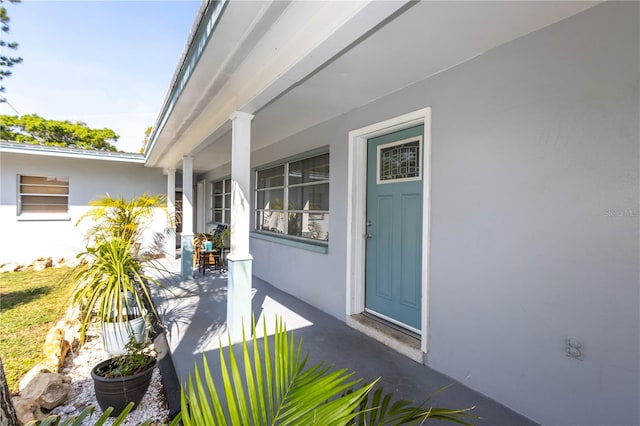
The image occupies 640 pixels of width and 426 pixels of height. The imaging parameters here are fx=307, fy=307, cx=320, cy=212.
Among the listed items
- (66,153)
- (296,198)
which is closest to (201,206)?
(66,153)

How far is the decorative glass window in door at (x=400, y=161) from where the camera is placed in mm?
2986

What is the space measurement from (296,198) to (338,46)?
3217 mm

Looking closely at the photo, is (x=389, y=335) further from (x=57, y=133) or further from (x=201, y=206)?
(x=57, y=133)

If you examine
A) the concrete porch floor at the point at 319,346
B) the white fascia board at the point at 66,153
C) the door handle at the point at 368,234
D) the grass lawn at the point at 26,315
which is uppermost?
the white fascia board at the point at 66,153

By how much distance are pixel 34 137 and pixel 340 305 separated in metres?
27.7

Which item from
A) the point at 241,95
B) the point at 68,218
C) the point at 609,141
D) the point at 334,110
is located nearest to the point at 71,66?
the point at 68,218

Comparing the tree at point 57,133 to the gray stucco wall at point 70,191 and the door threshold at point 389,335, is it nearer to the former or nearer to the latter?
the gray stucco wall at point 70,191

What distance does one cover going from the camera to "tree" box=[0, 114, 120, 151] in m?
20.2

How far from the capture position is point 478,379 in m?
2.28

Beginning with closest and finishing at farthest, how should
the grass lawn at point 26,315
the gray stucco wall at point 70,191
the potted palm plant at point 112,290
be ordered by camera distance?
the potted palm plant at point 112,290, the grass lawn at point 26,315, the gray stucco wall at point 70,191

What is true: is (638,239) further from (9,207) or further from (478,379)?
(9,207)

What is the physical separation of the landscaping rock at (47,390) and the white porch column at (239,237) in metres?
1.29

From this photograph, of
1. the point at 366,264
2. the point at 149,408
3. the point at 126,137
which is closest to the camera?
the point at 149,408

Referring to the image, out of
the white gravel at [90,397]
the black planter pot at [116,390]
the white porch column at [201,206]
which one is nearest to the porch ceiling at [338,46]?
the black planter pot at [116,390]
